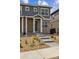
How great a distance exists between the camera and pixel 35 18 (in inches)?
171

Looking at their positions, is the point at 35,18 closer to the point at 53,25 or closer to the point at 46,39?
the point at 53,25

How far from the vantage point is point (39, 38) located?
14.4 ft

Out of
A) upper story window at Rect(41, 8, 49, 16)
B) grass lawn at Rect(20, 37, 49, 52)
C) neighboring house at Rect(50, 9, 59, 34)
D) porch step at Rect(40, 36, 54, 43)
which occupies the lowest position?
grass lawn at Rect(20, 37, 49, 52)

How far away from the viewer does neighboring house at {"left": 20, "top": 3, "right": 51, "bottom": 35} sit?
13.5ft

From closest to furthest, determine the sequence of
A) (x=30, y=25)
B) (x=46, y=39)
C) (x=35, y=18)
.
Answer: (x=30, y=25) → (x=35, y=18) → (x=46, y=39)

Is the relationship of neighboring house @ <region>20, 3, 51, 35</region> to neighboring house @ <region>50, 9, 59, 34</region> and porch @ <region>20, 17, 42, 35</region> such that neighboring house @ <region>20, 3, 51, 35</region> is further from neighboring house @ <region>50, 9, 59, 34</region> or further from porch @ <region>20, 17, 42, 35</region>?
neighboring house @ <region>50, 9, 59, 34</region>

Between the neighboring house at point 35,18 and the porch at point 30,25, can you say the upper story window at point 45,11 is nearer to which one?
the neighboring house at point 35,18

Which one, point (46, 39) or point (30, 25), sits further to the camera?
point (46, 39)

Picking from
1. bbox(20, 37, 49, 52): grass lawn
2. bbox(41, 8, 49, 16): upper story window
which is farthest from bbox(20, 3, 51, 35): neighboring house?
bbox(20, 37, 49, 52): grass lawn

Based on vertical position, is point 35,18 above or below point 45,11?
below

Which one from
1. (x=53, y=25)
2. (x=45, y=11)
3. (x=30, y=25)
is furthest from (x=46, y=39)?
(x=45, y=11)

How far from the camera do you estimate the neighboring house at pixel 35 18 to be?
13.5 ft

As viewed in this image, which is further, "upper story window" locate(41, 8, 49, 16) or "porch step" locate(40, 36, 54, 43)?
"porch step" locate(40, 36, 54, 43)
